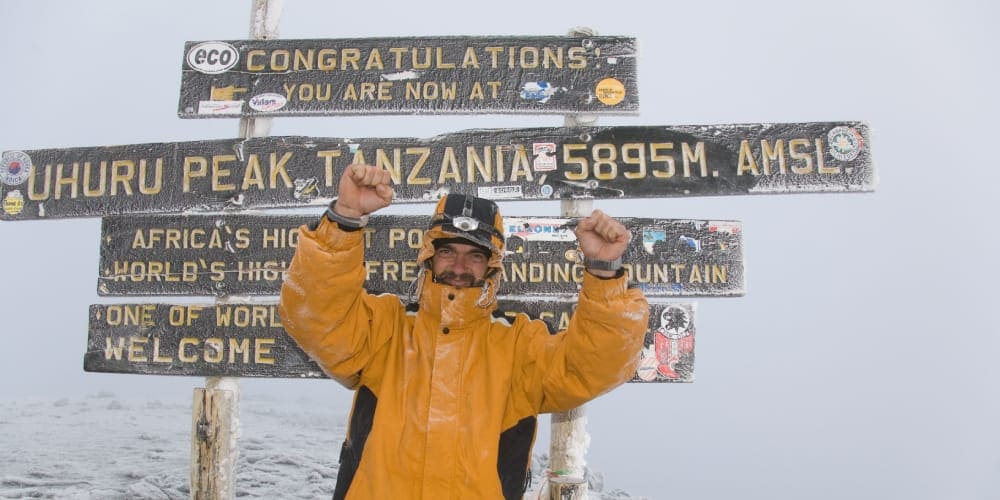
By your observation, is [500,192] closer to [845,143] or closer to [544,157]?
[544,157]

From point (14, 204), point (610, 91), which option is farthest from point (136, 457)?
point (610, 91)

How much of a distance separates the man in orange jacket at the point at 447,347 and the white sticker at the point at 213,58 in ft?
6.45

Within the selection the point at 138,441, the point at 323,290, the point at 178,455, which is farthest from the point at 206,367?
the point at 138,441

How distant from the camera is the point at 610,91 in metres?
3.24

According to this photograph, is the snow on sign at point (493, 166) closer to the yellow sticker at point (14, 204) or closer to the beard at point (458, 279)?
the yellow sticker at point (14, 204)

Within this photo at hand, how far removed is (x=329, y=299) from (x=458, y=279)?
488 millimetres

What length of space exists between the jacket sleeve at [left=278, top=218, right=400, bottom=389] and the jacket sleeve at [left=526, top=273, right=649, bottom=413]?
693 mm

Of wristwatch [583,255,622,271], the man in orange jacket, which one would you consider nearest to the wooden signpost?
the man in orange jacket

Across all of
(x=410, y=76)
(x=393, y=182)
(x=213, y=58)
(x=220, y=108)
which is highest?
(x=213, y=58)

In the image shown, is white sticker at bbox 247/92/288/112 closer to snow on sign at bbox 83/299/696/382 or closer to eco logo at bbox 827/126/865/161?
snow on sign at bbox 83/299/696/382

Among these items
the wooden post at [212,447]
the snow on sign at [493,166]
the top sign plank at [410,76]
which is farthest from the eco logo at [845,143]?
the wooden post at [212,447]

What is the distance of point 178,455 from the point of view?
7.36 meters

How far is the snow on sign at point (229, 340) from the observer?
10.0 feet

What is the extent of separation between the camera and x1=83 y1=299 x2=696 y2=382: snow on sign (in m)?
3.06
